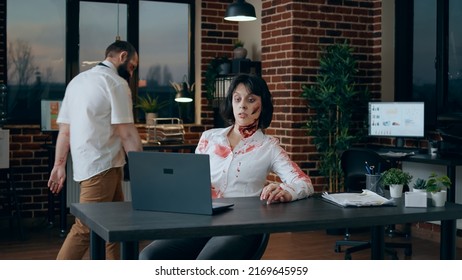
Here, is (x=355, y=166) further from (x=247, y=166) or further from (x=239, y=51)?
(x=247, y=166)

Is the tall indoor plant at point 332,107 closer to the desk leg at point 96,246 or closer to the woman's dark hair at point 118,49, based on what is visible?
the woman's dark hair at point 118,49

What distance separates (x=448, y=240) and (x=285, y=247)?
2577mm

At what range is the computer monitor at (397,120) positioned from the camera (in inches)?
230

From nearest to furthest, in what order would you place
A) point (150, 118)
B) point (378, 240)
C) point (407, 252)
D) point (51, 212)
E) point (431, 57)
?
point (378, 240) → point (407, 252) → point (431, 57) → point (51, 212) → point (150, 118)

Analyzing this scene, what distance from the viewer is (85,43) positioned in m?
6.79

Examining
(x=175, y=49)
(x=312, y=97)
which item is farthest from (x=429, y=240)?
(x=175, y=49)

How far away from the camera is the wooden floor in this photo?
17.0 ft

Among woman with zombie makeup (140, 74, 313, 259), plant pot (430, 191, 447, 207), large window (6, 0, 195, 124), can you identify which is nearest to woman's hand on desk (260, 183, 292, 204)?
woman with zombie makeup (140, 74, 313, 259)

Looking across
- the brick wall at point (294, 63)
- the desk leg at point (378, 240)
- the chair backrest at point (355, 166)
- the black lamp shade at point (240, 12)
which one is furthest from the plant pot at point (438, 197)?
the black lamp shade at point (240, 12)

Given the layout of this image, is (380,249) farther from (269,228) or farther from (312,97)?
(312,97)

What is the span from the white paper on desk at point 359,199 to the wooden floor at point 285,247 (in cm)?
205

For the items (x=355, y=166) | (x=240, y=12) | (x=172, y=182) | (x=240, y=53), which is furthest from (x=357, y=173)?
(x=172, y=182)

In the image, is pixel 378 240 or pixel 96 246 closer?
pixel 96 246
